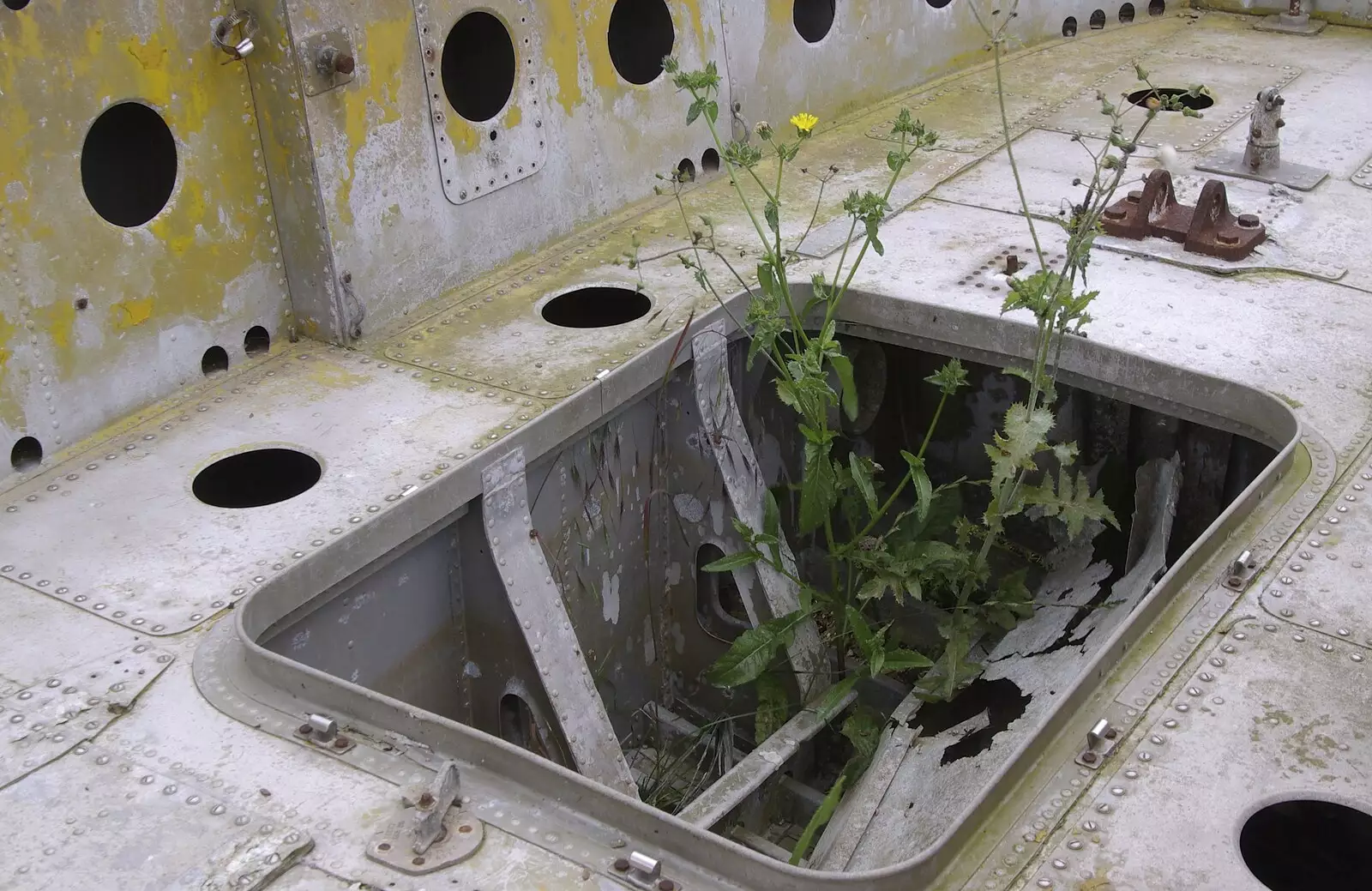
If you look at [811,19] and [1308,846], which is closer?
[1308,846]

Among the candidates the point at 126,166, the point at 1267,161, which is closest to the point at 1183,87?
the point at 1267,161

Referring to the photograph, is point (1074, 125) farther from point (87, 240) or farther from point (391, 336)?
point (87, 240)

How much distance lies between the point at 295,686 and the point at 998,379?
3.29 m

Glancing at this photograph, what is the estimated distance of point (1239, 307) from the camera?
16.6ft

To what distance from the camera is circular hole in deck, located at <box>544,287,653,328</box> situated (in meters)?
5.34

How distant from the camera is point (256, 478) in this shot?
4633 mm

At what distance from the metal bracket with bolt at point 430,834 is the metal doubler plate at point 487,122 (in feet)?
9.05

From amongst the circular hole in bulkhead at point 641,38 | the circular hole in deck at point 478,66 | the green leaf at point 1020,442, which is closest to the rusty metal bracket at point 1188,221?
the circular hole in bulkhead at point 641,38

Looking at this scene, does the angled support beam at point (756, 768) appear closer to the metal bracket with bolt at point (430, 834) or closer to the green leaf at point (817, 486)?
the green leaf at point (817, 486)

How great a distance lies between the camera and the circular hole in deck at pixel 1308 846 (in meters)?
3.04

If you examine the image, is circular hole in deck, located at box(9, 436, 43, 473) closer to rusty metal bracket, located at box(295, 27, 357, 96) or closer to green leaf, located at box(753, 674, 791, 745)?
rusty metal bracket, located at box(295, 27, 357, 96)

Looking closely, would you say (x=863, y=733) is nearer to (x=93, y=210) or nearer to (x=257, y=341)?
(x=257, y=341)

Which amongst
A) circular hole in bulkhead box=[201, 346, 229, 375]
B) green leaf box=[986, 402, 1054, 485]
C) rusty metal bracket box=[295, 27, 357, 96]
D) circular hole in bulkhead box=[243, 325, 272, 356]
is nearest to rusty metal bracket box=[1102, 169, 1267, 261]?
green leaf box=[986, 402, 1054, 485]

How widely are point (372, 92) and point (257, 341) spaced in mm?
954
